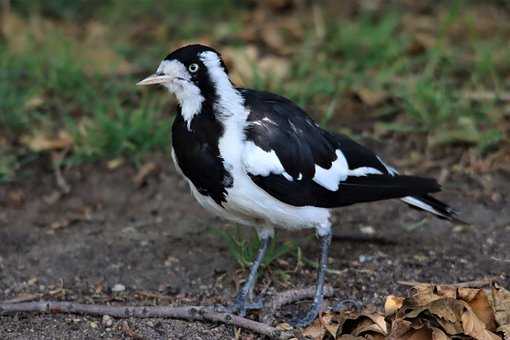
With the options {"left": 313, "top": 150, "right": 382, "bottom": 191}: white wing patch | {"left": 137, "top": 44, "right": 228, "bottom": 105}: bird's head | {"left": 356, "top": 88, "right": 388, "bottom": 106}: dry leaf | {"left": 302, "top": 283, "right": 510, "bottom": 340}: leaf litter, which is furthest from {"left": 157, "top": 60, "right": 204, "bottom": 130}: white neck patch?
{"left": 356, "top": 88, "right": 388, "bottom": 106}: dry leaf

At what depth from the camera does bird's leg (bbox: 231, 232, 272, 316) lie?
359 cm

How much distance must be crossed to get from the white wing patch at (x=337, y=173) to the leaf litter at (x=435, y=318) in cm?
55

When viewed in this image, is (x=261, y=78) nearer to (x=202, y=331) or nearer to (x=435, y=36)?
(x=435, y=36)

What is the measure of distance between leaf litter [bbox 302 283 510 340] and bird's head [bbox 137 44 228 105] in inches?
38.6

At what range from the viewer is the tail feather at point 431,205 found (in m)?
4.01

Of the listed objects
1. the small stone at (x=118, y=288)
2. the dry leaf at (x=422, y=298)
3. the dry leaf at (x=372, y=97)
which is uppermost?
the dry leaf at (x=372, y=97)

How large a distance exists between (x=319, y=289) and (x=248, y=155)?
2.08ft

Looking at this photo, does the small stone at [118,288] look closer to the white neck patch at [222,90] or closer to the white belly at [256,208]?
the white belly at [256,208]

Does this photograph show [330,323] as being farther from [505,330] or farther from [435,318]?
[505,330]

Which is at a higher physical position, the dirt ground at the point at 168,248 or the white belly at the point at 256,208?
the white belly at the point at 256,208

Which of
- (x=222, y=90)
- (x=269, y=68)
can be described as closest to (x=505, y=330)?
(x=222, y=90)

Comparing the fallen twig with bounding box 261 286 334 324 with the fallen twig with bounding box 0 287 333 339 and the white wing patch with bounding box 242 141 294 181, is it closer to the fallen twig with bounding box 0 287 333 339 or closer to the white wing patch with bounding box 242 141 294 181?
the fallen twig with bounding box 0 287 333 339

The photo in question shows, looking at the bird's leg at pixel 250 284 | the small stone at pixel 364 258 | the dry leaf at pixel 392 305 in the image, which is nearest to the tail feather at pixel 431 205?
the small stone at pixel 364 258

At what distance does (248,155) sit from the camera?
131 inches
